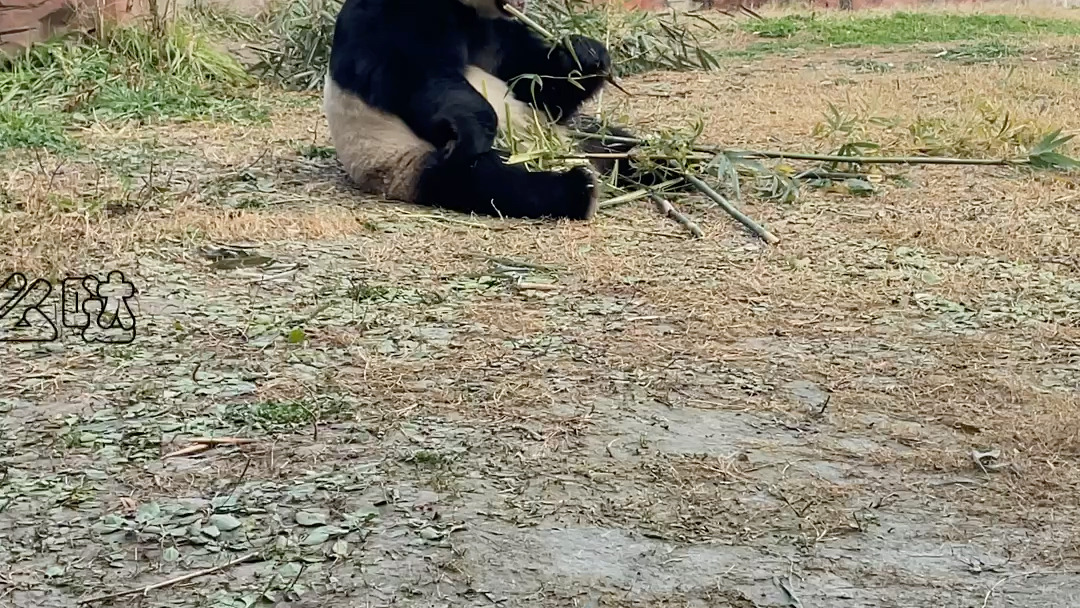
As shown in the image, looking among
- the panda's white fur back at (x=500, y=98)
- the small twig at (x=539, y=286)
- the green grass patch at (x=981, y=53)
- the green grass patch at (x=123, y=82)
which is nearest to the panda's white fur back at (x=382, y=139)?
the panda's white fur back at (x=500, y=98)

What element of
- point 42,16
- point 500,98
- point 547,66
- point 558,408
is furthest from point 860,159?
point 42,16

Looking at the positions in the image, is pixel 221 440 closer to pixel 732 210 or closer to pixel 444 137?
pixel 444 137

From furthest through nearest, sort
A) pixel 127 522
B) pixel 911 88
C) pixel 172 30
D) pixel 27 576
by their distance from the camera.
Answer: pixel 172 30, pixel 911 88, pixel 127 522, pixel 27 576

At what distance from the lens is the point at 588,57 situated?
13.9ft

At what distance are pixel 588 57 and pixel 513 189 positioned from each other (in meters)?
0.71

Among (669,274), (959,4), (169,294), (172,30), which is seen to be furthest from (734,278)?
(959,4)

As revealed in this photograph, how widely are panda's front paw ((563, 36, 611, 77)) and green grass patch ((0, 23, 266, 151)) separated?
7.44 feet

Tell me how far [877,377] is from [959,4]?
37.2 feet

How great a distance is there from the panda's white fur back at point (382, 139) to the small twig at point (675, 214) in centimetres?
56

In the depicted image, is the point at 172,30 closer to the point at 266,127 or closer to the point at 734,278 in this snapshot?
the point at 266,127

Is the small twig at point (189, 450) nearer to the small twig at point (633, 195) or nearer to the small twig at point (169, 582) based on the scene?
the small twig at point (169, 582)

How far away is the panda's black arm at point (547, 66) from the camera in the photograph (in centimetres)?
426

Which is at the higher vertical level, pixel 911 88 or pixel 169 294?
pixel 911 88

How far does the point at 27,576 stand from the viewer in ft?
5.77
